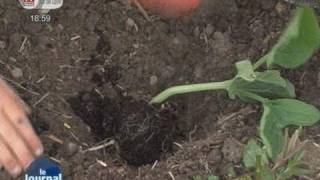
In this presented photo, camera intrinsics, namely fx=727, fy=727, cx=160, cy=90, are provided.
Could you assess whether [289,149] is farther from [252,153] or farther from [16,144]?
[16,144]

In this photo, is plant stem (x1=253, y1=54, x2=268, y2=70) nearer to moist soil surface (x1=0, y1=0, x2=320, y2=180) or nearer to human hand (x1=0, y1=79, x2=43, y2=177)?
moist soil surface (x1=0, y1=0, x2=320, y2=180)

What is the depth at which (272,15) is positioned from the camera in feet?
5.75

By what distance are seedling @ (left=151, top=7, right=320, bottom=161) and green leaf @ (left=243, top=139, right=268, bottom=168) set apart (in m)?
0.04

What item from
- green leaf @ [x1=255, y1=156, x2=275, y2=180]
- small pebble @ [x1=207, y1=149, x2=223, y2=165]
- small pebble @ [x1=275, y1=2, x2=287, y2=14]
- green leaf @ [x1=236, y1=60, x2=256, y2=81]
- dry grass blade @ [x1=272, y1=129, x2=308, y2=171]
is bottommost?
small pebble @ [x1=207, y1=149, x2=223, y2=165]

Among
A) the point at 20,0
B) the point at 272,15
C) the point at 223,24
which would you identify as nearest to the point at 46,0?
the point at 20,0

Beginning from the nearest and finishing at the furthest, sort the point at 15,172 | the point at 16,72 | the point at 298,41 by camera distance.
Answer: the point at 298,41 < the point at 15,172 < the point at 16,72

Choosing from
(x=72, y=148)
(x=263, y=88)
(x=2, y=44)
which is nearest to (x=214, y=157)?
(x=263, y=88)

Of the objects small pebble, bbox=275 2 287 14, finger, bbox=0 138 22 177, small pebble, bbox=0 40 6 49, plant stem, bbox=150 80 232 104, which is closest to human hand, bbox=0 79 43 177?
finger, bbox=0 138 22 177

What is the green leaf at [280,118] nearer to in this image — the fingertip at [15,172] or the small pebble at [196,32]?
the small pebble at [196,32]

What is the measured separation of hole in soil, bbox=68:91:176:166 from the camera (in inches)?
64.9

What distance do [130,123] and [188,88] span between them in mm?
189

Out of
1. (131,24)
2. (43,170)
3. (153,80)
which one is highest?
(131,24)

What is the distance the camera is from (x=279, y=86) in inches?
58.2

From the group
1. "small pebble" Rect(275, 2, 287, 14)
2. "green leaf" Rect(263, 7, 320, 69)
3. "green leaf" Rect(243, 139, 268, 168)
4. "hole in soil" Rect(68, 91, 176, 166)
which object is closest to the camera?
"green leaf" Rect(263, 7, 320, 69)
